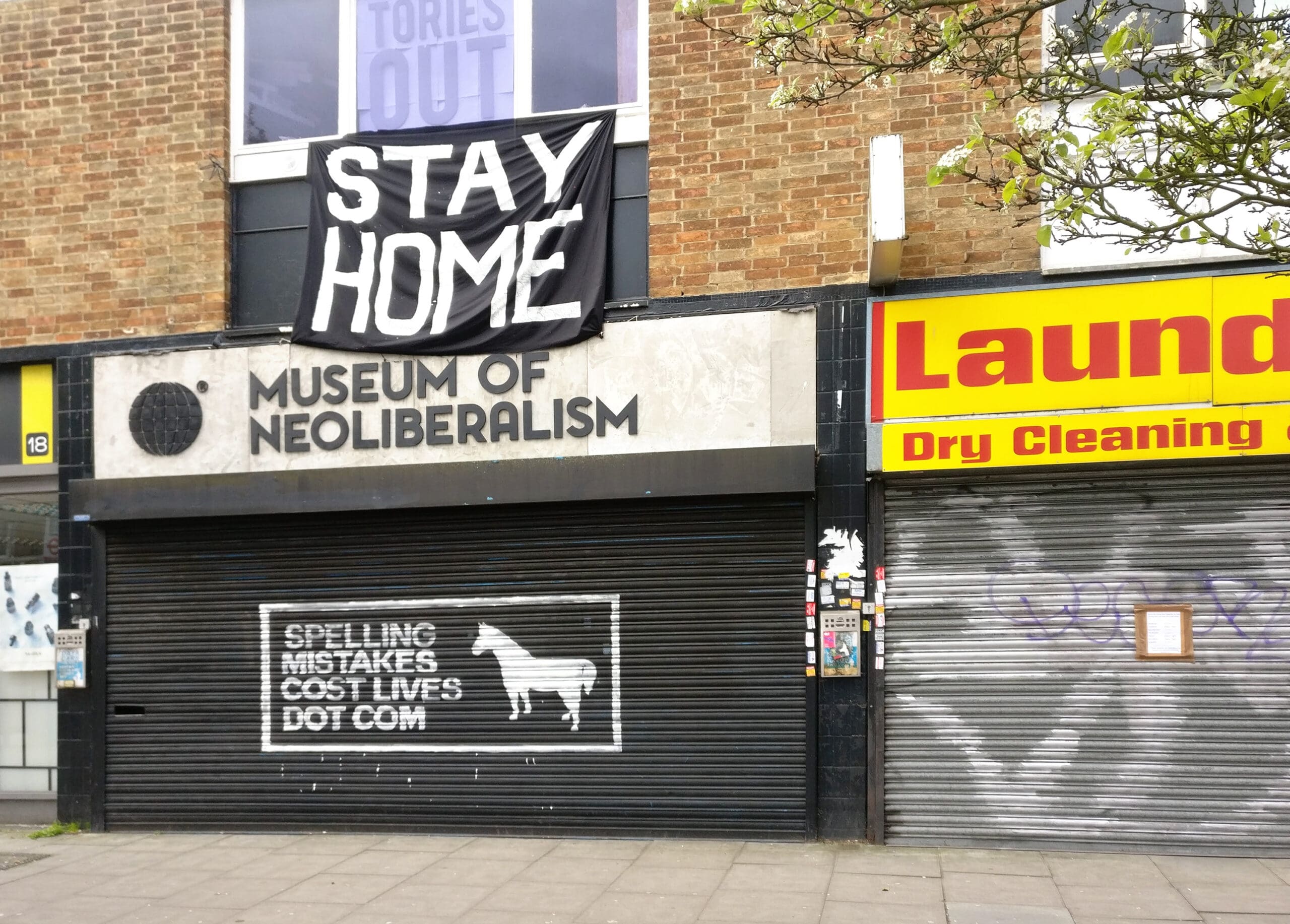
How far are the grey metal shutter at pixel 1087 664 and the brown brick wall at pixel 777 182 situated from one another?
1.76 metres

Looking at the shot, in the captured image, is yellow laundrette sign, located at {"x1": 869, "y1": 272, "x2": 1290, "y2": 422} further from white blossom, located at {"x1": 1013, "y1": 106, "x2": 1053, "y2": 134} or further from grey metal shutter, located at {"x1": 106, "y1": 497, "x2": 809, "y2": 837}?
grey metal shutter, located at {"x1": 106, "y1": 497, "x2": 809, "y2": 837}

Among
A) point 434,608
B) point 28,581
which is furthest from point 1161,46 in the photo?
point 28,581

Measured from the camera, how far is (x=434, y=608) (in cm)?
1009

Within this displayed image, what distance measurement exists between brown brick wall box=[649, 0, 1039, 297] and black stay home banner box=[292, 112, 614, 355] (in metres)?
0.59

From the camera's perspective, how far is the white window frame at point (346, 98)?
10141 millimetres

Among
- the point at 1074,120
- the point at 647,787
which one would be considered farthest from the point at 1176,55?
the point at 647,787

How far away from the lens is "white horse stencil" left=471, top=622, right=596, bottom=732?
9.77 m

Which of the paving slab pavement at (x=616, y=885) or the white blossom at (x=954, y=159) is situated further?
the paving slab pavement at (x=616, y=885)

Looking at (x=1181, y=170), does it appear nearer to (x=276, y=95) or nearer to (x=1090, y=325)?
(x=1090, y=325)

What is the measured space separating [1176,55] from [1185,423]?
113 inches

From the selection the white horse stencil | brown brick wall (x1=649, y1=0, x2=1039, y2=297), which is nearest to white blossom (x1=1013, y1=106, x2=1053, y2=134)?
brown brick wall (x1=649, y1=0, x2=1039, y2=297)

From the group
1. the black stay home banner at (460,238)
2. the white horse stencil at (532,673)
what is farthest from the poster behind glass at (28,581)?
the white horse stencil at (532,673)

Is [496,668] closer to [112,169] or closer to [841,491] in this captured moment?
[841,491]

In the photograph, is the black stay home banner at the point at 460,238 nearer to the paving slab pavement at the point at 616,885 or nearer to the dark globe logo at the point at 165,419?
the dark globe logo at the point at 165,419
